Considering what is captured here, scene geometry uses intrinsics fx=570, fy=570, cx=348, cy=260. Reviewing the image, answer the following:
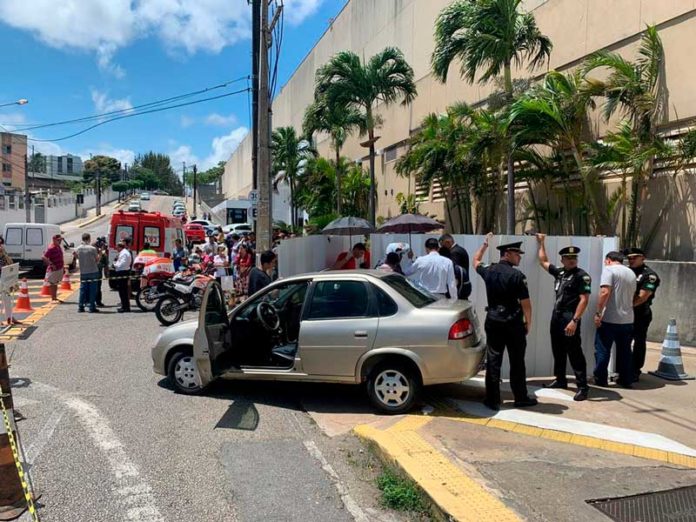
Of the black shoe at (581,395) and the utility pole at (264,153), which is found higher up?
the utility pole at (264,153)

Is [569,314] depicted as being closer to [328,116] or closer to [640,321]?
[640,321]

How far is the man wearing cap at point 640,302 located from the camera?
698 centimetres

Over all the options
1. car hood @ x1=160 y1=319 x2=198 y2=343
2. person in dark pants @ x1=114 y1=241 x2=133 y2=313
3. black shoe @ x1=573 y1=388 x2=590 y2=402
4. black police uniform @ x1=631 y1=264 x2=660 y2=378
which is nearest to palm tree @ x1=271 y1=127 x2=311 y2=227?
person in dark pants @ x1=114 y1=241 x2=133 y2=313

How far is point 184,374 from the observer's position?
664cm

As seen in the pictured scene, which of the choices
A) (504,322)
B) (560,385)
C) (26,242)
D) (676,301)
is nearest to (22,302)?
(26,242)

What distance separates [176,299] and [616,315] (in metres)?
8.40

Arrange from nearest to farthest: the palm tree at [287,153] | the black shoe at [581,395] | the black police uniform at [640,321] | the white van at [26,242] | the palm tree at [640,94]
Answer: the black shoe at [581,395]
the black police uniform at [640,321]
the palm tree at [640,94]
the white van at [26,242]
the palm tree at [287,153]

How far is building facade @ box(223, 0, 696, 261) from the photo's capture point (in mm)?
10750

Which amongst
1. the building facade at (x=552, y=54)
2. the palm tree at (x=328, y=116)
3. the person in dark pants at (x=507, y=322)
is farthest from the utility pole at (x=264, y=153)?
the person in dark pants at (x=507, y=322)

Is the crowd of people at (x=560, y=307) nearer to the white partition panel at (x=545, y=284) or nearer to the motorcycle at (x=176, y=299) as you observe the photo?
the white partition panel at (x=545, y=284)

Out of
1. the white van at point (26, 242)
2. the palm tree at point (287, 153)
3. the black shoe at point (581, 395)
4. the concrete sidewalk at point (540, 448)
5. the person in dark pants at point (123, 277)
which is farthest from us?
the palm tree at point (287, 153)

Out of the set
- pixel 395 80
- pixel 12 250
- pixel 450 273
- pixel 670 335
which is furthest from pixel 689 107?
pixel 12 250

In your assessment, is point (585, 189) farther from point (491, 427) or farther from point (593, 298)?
point (491, 427)

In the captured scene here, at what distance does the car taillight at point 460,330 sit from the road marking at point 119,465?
3.08 meters
